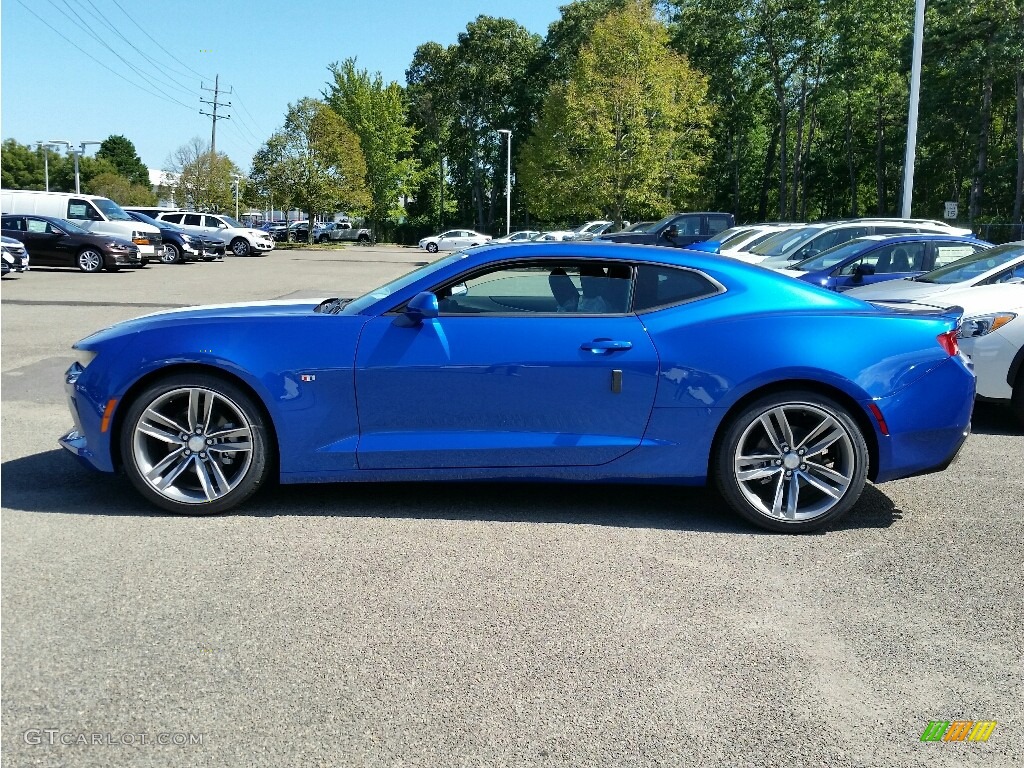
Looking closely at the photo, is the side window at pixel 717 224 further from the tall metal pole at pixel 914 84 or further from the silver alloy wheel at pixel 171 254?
the silver alloy wheel at pixel 171 254

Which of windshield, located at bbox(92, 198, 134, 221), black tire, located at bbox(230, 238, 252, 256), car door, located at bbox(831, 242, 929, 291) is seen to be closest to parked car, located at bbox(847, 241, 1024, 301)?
car door, located at bbox(831, 242, 929, 291)

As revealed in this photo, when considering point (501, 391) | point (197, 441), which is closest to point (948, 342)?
point (501, 391)

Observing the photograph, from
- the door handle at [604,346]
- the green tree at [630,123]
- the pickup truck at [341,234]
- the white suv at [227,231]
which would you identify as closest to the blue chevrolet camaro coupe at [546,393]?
the door handle at [604,346]

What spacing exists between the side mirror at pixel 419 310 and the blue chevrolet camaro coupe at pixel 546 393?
0.01 m

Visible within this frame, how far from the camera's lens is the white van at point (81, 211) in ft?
96.2

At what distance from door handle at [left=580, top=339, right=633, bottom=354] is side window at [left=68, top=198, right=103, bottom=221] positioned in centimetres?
2802

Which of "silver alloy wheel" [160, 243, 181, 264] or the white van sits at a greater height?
the white van

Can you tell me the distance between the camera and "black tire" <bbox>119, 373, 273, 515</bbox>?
495cm

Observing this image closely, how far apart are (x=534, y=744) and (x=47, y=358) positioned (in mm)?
9387

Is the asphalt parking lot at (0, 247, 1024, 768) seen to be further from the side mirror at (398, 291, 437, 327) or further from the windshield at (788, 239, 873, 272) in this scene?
the windshield at (788, 239, 873, 272)

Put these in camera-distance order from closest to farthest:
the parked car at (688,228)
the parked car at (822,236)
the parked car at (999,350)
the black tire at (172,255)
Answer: the parked car at (999,350)
the parked car at (822,236)
the parked car at (688,228)
the black tire at (172,255)

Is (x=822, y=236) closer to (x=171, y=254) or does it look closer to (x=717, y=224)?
(x=717, y=224)

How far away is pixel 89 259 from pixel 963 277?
2463 centimetres

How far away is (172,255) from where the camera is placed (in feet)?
115
